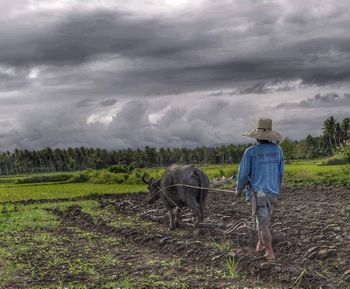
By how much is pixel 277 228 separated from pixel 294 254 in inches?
106

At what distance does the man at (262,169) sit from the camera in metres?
8.88

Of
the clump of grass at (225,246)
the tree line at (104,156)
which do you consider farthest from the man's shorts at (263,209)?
the tree line at (104,156)

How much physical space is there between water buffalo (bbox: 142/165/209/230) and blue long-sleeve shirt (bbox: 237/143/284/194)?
3637 millimetres

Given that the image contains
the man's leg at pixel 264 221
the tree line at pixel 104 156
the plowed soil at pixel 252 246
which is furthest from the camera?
the tree line at pixel 104 156

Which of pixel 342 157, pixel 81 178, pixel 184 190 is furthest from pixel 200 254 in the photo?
pixel 81 178

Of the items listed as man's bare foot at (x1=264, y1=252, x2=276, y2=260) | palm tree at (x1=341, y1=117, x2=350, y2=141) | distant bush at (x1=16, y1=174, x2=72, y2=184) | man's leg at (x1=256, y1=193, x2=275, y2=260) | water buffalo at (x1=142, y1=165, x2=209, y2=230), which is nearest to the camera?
man's bare foot at (x1=264, y1=252, x2=276, y2=260)

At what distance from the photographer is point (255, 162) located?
29.2 feet

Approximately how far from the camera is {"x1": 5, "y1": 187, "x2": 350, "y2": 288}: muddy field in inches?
309

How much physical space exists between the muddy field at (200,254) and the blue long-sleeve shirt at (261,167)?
1.25m

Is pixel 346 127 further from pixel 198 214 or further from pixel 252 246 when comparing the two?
pixel 252 246

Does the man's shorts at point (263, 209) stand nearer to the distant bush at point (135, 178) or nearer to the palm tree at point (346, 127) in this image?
the distant bush at point (135, 178)

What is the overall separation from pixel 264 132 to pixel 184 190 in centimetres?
432

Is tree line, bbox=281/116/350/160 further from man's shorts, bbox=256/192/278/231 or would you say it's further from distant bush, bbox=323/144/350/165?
man's shorts, bbox=256/192/278/231

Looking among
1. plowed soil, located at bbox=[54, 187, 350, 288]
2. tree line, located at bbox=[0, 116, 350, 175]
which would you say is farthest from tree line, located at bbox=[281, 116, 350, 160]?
plowed soil, located at bbox=[54, 187, 350, 288]
